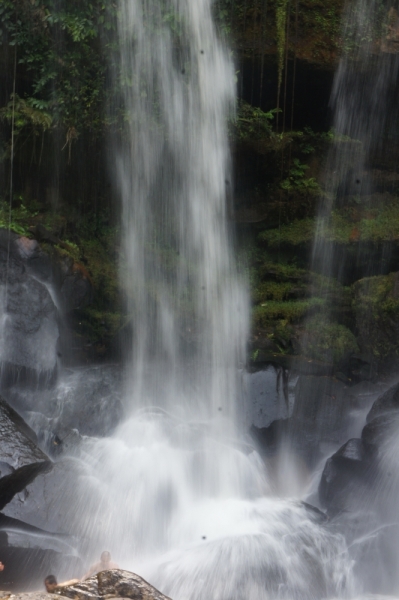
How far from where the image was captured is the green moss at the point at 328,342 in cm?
820

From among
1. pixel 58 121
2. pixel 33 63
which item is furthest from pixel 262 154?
pixel 33 63

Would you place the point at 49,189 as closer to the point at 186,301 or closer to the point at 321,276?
the point at 186,301

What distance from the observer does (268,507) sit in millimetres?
6508

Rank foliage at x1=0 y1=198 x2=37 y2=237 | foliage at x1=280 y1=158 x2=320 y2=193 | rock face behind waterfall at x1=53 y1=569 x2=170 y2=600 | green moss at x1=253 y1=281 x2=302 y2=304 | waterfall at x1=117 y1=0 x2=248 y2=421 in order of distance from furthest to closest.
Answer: foliage at x1=280 y1=158 x2=320 y2=193 < green moss at x1=253 y1=281 x2=302 y2=304 < waterfall at x1=117 y1=0 x2=248 y2=421 < foliage at x1=0 y1=198 x2=37 y2=237 < rock face behind waterfall at x1=53 y1=569 x2=170 y2=600

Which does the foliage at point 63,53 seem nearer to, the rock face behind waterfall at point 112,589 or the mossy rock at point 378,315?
the mossy rock at point 378,315

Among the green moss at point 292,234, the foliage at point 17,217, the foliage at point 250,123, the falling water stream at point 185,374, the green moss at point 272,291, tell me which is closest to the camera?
the falling water stream at point 185,374

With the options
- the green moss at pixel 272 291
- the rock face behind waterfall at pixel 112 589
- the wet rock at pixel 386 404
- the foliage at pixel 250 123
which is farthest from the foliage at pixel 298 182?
the rock face behind waterfall at pixel 112 589

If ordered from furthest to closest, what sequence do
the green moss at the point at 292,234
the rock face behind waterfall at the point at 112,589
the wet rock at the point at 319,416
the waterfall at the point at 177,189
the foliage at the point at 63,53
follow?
the green moss at the point at 292,234 → the foliage at the point at 63,53 → the waterfall at the point at 177,189 → the wet rock at the point at 319,416 → the rock face behind waterfall at the point at 112,589

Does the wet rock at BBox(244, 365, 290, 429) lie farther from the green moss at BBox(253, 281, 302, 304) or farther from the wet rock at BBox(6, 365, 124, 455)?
the wet rock at BBox(6, 365, 124, 455)

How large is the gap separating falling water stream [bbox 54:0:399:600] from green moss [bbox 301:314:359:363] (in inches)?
36.8

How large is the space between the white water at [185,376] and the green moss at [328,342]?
0.94 m

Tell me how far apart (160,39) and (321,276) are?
4.29 metres

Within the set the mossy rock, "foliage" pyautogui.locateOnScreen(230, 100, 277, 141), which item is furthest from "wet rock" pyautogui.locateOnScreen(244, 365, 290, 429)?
"foliage" pyautogui.locateOnScreen(230, 100, 277, 141)

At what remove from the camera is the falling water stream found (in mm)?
5605
